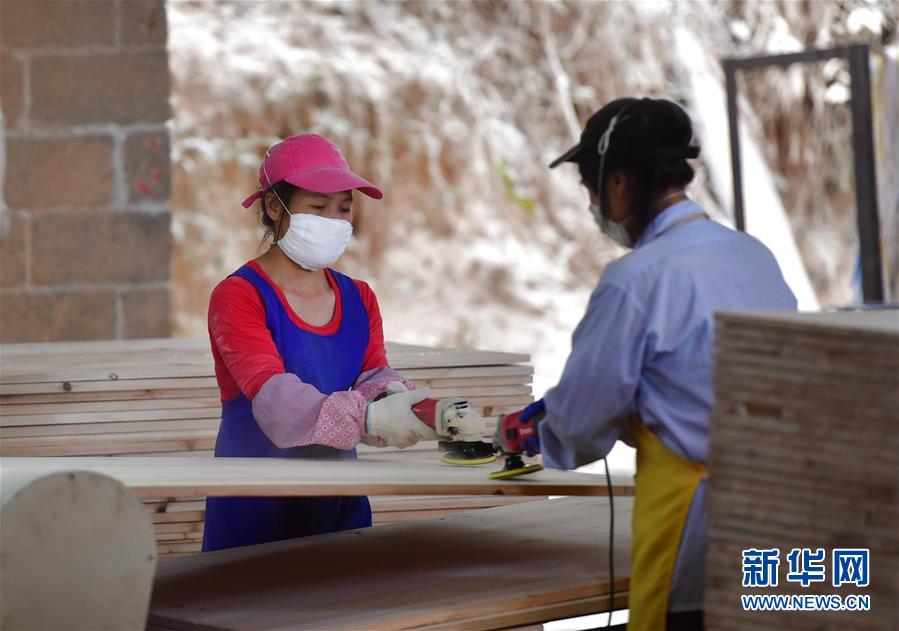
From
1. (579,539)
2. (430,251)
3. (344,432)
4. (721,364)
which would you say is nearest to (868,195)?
(579,539)

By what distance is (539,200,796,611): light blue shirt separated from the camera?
274 centimetres

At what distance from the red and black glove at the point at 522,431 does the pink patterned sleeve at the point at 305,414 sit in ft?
1.48

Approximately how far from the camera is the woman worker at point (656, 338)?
2744 millimetres

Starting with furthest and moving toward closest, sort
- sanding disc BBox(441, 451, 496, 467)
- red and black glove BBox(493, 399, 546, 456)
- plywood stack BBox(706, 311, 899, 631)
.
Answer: sanding disc BBox(441, 451, 496, 467)
red and black glove BBox(493, 399, 546, 456)
plywood stack BBox(706, 311, 899, 631)

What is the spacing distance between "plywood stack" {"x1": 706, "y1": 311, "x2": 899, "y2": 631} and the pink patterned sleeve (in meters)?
1.26

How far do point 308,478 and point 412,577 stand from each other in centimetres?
52

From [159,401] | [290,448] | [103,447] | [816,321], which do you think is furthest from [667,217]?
[103,447]

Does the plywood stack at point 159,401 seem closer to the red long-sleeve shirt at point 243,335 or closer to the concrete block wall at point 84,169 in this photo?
the red long-sleeve shirt at point 243,335

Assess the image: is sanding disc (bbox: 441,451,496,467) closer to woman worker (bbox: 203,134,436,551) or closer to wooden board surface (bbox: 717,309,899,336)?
woman worker (bbox: 203,134,436,551)

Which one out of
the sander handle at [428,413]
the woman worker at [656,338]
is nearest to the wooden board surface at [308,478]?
the sander handle at [428,413]

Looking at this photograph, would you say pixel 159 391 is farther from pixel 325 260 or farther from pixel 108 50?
pixel 108 50

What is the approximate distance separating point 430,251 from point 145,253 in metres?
6.23

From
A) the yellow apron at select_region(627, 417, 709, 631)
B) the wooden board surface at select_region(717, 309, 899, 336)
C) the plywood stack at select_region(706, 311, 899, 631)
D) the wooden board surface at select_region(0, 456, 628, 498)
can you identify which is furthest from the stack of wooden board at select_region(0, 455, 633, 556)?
the wooden board surface at select_region(717, 309, 899, 336)

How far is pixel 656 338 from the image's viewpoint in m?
2.74
